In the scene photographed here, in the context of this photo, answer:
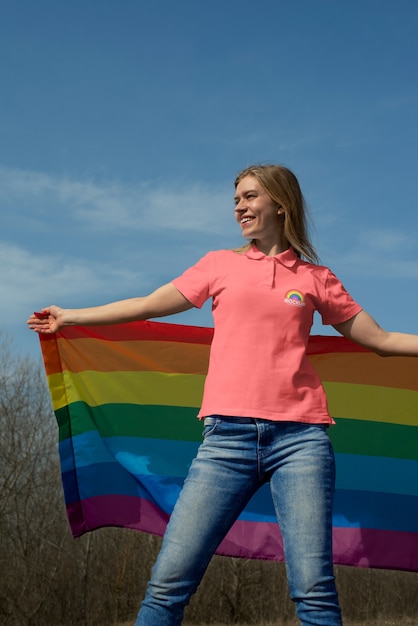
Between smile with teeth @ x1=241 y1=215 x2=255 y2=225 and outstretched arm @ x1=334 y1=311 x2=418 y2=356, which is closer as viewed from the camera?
smile with teeth @ x1=241 y1=215 x2=255 y2=225

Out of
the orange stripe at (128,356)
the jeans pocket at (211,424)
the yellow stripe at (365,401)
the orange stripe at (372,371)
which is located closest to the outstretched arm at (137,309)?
the jeans pocket at (211,424)

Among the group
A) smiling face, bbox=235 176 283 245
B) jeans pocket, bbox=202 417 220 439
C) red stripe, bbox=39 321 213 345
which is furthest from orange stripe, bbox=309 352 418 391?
jeans pocket, bbox=202 417 220 439

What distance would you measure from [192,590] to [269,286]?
117cm

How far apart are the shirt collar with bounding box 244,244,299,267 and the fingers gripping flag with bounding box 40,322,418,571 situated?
3.94 ft

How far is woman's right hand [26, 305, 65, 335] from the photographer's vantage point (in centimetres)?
342

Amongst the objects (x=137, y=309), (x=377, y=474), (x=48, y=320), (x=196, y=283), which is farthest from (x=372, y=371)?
(x=48, y=320)

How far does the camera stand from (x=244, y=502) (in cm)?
284

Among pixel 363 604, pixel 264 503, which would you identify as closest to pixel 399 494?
pixel 264 503

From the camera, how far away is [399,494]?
14.4ft

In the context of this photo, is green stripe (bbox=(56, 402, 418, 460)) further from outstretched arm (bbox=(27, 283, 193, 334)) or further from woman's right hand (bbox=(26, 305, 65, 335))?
outstretched arm (bbox=(27, 283, 193, 334))

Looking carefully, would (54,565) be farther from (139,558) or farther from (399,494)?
(399,494)

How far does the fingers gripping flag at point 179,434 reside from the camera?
14.0ft

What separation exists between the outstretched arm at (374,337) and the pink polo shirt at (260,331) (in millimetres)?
171

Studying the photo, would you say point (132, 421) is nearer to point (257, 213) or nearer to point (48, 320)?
point (48, 320)
